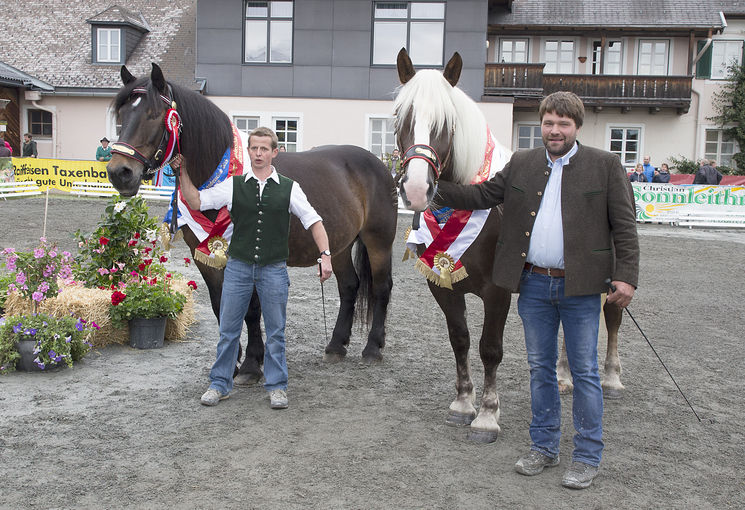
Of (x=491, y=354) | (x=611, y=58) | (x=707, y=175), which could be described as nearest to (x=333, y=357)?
(x=491, y=354)

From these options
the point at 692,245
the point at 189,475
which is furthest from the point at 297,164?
the point at 692,245

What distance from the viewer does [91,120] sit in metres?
23.7

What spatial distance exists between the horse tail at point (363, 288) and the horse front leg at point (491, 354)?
208cm

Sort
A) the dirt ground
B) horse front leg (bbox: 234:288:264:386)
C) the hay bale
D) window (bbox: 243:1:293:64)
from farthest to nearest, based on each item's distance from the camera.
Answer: window (bbox: 243:1:293:64), the hay bale, horse front leg (bbox: 234:288:264:386), the dirt ground

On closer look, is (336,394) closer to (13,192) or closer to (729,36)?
(13,192)

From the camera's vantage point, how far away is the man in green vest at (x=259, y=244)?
4305mm

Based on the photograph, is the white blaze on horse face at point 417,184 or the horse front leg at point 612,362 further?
the horse front leg at point 612,362

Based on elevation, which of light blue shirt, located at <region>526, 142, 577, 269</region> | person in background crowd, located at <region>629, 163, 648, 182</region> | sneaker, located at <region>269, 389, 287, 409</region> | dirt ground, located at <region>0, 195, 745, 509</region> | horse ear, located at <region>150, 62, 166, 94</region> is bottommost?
dirt ground, located at <region>0, 195, 745, 509</region>

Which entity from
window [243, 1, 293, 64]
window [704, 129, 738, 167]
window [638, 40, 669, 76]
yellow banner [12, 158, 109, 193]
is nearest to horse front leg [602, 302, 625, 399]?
yellow banner [12, 158, 109, 193]

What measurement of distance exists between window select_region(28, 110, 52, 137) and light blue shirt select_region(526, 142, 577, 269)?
969 inches

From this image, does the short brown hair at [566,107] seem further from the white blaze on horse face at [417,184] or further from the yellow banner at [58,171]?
the yellow banner at [58,171]

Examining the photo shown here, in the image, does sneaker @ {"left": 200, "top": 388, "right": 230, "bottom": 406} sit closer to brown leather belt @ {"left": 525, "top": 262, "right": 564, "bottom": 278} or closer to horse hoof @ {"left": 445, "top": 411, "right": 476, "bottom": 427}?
horse hoof @ {"left": 445, "top": 411, "right": 476, "bottom": 427}

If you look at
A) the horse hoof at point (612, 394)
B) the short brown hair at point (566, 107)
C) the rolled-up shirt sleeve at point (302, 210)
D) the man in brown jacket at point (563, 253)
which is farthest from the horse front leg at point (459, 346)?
the short brown hair at point (566, 107)

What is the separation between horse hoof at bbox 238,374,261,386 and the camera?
4.93m
